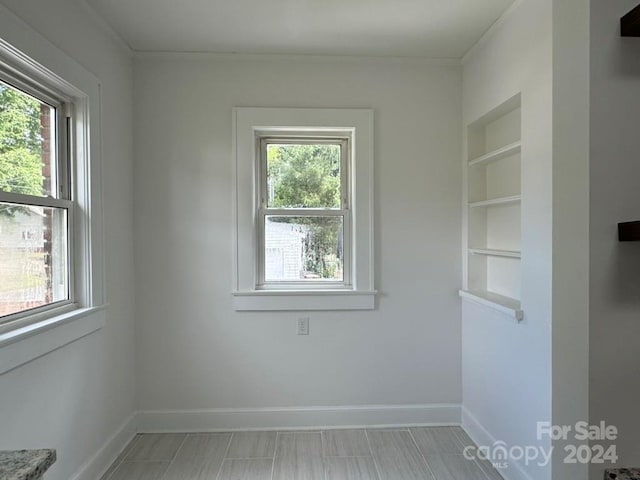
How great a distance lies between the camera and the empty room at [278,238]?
1742mm

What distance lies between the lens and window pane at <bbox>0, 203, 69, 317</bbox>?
153cm

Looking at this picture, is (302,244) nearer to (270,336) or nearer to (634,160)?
(270,336)

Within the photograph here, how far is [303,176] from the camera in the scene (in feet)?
8.69

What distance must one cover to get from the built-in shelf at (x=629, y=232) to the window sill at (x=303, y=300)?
1790 mm

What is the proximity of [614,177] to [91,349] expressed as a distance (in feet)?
7.48

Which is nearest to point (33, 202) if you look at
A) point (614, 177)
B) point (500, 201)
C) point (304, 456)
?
point (304, 456)

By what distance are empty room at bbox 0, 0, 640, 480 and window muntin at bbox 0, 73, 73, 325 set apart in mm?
13

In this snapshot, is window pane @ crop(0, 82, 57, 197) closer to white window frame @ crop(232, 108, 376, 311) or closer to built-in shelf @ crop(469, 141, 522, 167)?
white window frame @ crop(232, 108, 376, 311)

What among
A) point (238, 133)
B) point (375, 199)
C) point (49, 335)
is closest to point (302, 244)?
point (375, 199)

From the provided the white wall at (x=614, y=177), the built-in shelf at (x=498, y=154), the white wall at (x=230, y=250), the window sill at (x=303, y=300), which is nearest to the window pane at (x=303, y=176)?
the white wall at (x=230, y=250)

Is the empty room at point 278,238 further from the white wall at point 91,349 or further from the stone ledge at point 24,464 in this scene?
the stone ledge at point 24,464

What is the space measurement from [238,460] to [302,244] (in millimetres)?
1369

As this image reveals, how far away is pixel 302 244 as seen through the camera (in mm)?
2650

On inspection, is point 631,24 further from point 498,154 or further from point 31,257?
point 31,257
